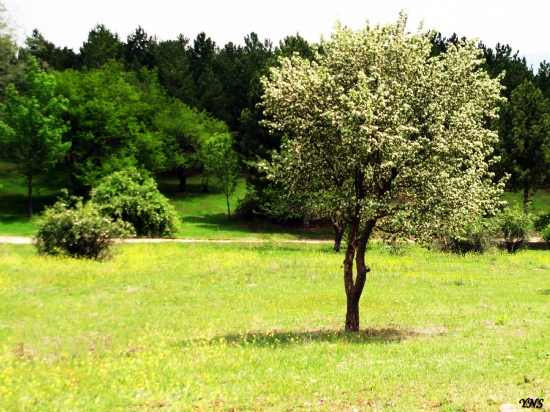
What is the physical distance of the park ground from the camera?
929cm

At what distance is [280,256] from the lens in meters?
37.6

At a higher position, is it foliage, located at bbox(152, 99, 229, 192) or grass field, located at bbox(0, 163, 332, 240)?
foliage, located at bbox(152, 99, 229, 192)

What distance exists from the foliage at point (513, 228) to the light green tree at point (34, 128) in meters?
44.7

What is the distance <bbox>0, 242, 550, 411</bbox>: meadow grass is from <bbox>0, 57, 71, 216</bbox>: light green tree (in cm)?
2906

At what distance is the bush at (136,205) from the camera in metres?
44.1

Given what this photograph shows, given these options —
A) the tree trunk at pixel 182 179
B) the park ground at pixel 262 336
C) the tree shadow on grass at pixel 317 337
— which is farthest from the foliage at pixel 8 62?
the tree shadow on grass at pixel 317 337

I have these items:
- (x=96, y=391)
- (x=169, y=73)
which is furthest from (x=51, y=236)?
(x=169, y=73)

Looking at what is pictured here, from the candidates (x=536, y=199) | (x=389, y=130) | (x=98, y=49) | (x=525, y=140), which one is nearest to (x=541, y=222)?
(x=525, y=140)

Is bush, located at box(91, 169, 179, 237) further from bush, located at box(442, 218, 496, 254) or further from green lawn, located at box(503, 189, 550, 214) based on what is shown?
green lawn, located at box(503, 189, 550, 214)

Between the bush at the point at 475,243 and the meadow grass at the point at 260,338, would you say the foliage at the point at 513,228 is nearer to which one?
the bush at the point at 475,243

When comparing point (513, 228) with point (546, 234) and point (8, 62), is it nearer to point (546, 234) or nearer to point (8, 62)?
point (546, 234)

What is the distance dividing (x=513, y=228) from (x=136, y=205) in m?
31.5

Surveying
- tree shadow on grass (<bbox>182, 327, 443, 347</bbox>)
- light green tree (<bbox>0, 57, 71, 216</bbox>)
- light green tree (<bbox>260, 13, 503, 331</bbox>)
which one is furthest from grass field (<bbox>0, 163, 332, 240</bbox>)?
light green tree (<bbox>260, 13, 503, 331</bbox>)

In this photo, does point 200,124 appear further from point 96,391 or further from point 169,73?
point 96,391
